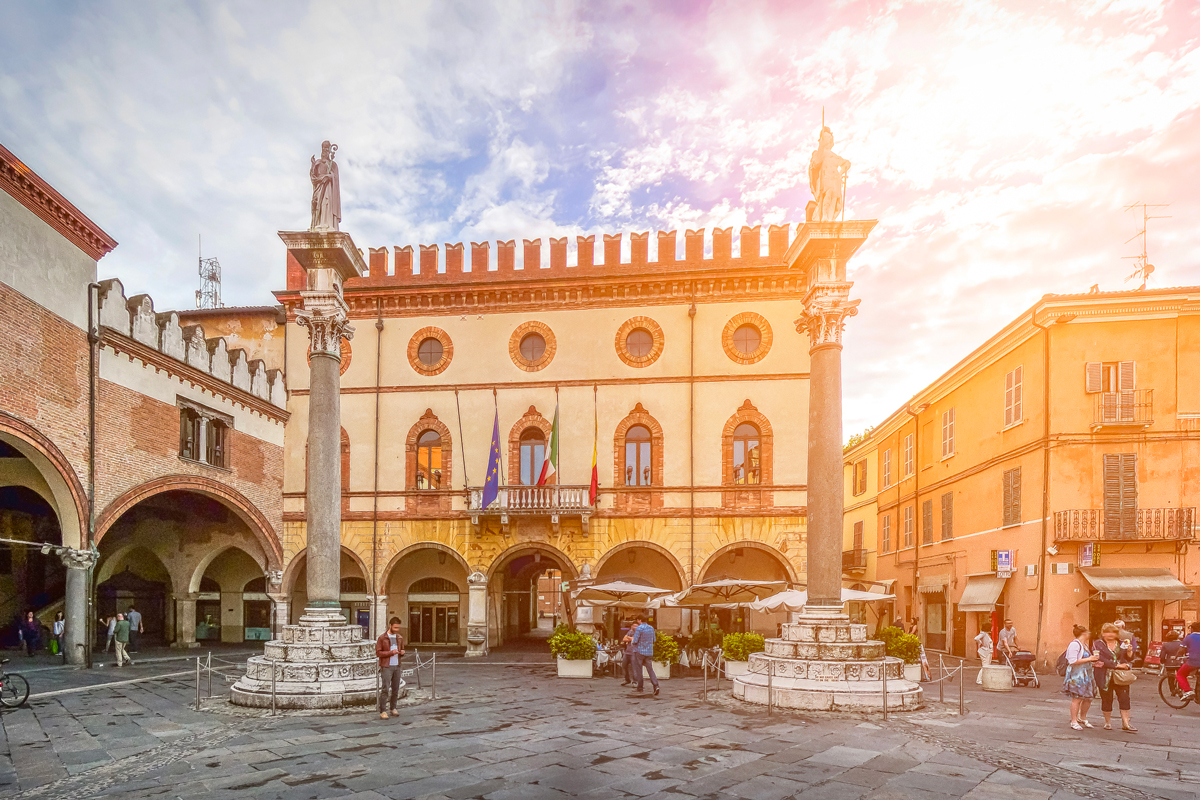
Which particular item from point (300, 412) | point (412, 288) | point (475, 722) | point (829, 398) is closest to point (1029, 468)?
point (829, 398)

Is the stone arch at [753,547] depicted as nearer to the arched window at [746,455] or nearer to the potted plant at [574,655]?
the arched window at [746,455]

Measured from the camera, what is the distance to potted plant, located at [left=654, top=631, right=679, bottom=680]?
18484 mm

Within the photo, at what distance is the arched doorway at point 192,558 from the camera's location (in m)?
25.5

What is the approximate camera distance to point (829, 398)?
14328mm

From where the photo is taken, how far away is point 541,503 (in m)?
24.9

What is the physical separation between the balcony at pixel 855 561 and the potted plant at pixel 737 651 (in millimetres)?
22265

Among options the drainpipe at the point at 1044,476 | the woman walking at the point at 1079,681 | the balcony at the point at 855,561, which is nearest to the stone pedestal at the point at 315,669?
the woman walking at the point at 1079,681

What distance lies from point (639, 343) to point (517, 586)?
1196 cm

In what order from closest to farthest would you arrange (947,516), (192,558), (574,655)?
1. (574,655)
2. (192,558)
3. (947,516)

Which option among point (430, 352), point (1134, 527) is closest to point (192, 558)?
point (430, 352)

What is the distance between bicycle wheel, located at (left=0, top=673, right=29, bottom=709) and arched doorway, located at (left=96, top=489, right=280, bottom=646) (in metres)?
11.0

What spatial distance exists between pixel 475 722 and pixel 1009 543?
1822 cm

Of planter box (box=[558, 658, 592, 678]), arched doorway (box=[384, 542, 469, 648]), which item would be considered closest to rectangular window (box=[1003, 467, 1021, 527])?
planter box (box=[558, 658, 592, 678])

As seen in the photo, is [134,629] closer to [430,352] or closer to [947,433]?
[430,352]
